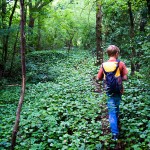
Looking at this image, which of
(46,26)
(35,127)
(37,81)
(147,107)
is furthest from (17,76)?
(46,26)

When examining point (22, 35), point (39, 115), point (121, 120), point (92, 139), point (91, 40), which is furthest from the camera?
point (91, 40)

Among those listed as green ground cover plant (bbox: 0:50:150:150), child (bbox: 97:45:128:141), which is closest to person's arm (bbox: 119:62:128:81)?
child (bbox: 97:45:128:141)

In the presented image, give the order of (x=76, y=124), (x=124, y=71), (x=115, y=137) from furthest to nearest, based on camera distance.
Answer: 1. (x=76, y=124)
2. (x=124, y=71)
3. (x=115, y=137)

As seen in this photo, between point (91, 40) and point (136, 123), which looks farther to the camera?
point (91, 40)

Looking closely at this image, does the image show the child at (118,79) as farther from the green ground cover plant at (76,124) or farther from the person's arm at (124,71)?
the green ground cover plant at (76,124)

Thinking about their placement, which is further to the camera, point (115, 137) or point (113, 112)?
point (113, 112)

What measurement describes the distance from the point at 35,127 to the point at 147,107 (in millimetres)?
2833

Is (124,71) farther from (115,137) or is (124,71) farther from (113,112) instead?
(115,137)

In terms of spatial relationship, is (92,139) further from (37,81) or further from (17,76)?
(17,76)

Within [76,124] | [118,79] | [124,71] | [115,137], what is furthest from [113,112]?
[76,124]

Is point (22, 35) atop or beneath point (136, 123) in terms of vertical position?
atop

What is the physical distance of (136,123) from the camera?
5.03 metres

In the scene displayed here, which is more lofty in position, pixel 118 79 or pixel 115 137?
pixel 118 79

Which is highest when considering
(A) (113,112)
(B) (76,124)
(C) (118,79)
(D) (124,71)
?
(D) (124,71)
